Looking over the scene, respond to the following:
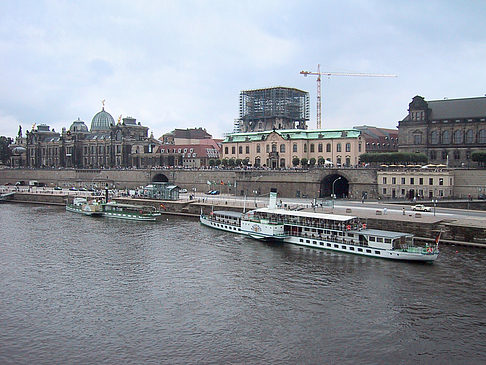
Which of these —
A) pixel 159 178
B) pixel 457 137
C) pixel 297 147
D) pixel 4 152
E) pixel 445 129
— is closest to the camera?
pixel 457 137

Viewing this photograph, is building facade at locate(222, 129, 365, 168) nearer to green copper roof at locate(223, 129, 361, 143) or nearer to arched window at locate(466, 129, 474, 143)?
green copper roof at locate(223, 129, 361, 143)

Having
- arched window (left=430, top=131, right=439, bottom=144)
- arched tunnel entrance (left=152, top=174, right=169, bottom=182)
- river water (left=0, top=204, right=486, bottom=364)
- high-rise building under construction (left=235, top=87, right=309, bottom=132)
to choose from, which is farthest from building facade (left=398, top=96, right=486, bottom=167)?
high-rise building under construction (left=235, top=87, right=309, bottom=132)

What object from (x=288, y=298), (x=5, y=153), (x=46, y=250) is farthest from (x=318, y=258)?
(x=5, y=153)

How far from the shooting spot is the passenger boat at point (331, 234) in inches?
1906

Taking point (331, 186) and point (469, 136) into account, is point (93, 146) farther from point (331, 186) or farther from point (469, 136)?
point (469, 136)

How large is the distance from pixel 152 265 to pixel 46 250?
14.9m

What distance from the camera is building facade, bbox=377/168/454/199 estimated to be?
75.5 m

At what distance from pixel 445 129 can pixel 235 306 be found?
80.3 meters

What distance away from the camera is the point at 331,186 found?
9400cm

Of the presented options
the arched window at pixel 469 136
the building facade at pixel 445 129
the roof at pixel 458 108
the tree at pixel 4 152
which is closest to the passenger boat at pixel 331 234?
the building facade at pixel 445 129

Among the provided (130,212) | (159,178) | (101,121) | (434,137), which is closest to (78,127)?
(101,121)

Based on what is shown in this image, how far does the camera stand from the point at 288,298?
36406 mm

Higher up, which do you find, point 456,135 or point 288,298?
point 456,135

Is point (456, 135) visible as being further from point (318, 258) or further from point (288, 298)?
point (288, 298)
